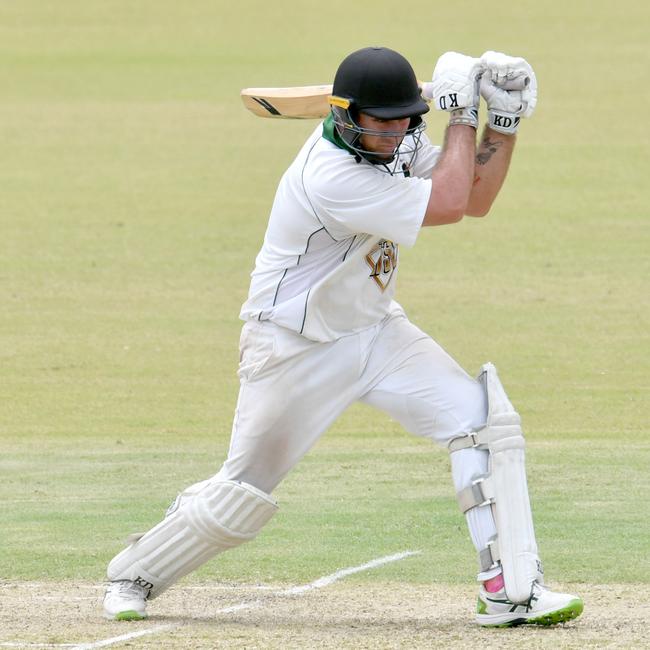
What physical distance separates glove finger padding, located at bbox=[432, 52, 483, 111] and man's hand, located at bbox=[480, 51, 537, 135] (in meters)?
0.04

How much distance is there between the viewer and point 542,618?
5.55 meters

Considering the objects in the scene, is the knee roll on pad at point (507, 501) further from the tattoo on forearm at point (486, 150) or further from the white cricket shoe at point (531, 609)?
the tattoo on forearm at point (486, 150)

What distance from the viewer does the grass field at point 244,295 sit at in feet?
23.1

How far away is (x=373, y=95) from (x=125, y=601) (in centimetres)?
204

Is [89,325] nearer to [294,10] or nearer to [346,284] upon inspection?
[346,284]

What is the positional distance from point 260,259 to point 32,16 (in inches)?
1231

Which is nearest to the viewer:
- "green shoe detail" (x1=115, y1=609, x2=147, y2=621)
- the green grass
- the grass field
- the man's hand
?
the man's hand

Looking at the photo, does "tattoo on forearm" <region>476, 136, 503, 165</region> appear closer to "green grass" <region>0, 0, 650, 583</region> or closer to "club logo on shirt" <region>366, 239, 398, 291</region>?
"club logo on shirt" <region>366, 239, 398, 291</region>

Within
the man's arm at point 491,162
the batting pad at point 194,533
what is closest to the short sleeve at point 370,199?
the man's arm at point 491,162

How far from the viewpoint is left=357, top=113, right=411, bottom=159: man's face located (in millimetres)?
5609

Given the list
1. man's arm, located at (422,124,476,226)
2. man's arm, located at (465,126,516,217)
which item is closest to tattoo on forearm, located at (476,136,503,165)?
man's arm, located at (465,126,516,217)

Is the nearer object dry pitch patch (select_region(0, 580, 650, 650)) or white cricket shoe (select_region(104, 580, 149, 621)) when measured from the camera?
dry pitch patch (select_region(0, 580, 650, 650))

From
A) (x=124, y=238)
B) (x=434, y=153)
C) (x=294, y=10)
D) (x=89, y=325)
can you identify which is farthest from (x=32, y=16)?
(x=434, y=153)

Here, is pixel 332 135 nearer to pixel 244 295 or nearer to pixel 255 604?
pixel 255 604
